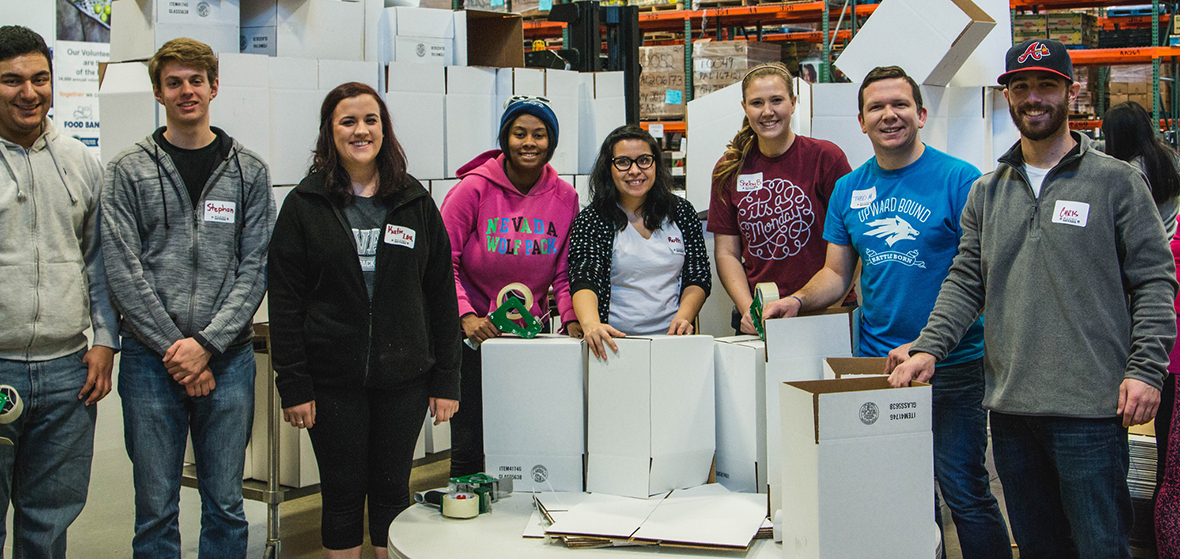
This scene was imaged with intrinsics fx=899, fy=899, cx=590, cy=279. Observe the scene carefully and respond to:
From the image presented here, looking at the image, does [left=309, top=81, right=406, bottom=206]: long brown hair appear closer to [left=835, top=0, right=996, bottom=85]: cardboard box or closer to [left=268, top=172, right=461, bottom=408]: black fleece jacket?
[left=268, top=172, right=461, bottom=408]: black fleece jacket

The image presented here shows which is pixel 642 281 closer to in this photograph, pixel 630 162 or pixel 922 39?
pixel 630 162

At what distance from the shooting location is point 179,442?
2.17 metres

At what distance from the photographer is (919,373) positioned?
179cm

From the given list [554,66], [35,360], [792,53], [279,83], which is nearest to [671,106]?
[792,53]

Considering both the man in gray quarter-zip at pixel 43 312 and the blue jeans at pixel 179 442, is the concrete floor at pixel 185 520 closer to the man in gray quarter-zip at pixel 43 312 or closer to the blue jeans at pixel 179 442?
the blue jeans at pixel 179 442

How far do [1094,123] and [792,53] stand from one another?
211 cm

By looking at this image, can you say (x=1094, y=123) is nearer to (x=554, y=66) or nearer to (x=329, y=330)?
(x=554, y=66)

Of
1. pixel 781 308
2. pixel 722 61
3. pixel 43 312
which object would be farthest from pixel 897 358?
pixel 722 61

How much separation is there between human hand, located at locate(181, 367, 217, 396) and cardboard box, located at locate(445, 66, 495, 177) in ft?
5.33

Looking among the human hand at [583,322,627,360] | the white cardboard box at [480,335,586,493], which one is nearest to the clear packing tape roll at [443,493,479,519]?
the white cardboard box at [480,335,586,493]

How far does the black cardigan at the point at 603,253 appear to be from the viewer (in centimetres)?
239

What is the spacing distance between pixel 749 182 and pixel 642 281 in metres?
0.45

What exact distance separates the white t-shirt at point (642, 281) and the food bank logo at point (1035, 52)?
3.24 ft

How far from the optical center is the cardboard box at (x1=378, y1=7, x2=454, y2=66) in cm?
350
